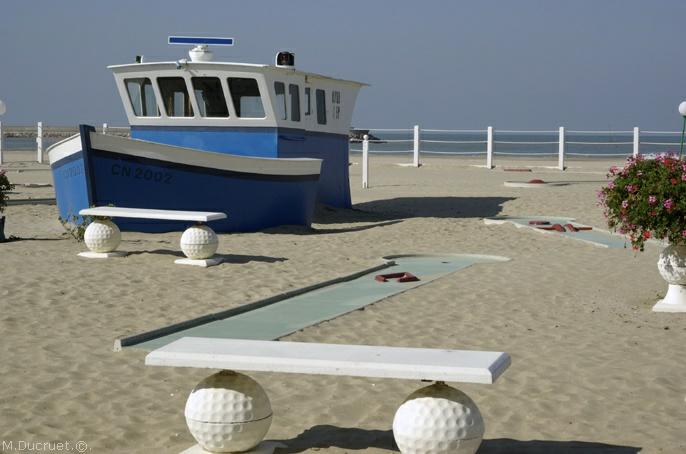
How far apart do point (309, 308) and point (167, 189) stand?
569 cm

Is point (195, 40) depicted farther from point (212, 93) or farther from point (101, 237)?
point (101, 237)

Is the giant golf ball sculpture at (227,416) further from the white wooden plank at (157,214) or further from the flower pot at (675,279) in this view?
the white wooden plank at (157,214)

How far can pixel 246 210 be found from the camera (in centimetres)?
1566

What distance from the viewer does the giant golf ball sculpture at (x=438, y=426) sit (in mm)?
4758

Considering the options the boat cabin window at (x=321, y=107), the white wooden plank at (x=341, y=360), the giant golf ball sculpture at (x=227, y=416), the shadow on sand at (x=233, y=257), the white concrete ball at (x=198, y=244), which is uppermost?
the boat cabin window at (x=321, y=107)

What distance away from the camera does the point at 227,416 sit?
16.4 ft

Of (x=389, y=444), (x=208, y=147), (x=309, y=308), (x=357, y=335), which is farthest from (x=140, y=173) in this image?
(x=389, y=444)

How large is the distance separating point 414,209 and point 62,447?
629 inches

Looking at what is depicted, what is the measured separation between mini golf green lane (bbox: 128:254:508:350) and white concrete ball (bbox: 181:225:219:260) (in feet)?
5.42

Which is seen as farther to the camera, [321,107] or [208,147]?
[321,107]

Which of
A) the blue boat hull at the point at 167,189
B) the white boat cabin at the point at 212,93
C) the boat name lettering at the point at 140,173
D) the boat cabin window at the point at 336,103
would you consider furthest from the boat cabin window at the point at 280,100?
the boat name lettering at the point at 140,173

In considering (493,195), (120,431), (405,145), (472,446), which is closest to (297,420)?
(120,431)

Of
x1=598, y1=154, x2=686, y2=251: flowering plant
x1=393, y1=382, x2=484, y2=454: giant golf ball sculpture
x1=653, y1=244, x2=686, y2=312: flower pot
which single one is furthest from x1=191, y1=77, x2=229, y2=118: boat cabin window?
x1=393, y1=382, x2=484, y2=454: giant golf ball sculpture

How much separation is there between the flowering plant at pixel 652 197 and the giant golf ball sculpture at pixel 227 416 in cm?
516
